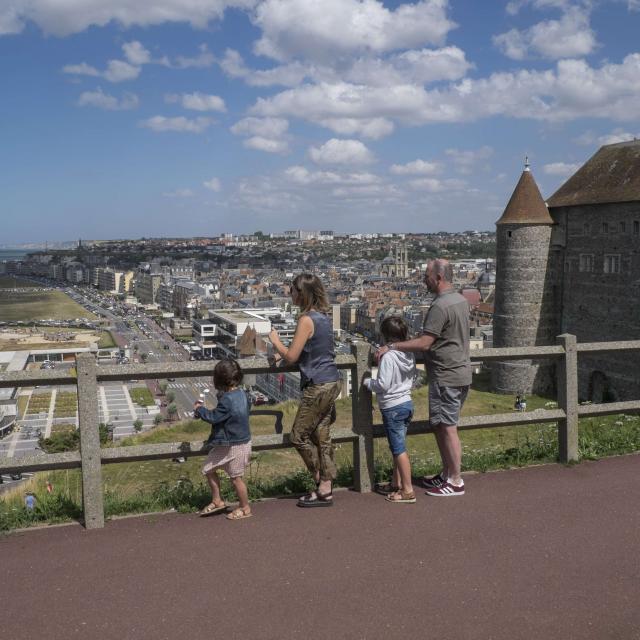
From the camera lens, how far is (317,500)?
602 centimetres

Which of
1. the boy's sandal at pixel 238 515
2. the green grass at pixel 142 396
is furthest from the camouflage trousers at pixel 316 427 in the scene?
the green grass at pixel 142 396

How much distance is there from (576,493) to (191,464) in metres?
9.46

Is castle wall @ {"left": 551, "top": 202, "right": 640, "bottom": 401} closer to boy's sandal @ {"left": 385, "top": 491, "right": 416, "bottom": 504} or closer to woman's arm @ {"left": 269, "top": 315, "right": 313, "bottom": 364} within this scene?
boy's sandal @ {"left": 385, "top": 491, "right": 416, "bottom": 504}

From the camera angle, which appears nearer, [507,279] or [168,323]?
[507,279]

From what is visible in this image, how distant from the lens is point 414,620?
411 centimetres

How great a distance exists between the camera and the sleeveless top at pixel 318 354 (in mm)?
5855

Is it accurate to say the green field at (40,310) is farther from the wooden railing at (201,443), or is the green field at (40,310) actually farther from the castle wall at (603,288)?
the wooden railing at (201,443)

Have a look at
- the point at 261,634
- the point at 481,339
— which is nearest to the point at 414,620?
the point at 261,634

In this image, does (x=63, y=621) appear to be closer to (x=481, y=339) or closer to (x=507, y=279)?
(x=507, y=279)

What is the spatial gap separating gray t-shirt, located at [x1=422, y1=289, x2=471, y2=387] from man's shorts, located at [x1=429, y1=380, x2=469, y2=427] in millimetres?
59

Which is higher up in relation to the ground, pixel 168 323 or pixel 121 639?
pixel 121 639

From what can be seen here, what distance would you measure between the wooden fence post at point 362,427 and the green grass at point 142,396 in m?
66.5

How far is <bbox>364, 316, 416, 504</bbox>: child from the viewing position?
600cm

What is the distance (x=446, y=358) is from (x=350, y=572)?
2.04m
